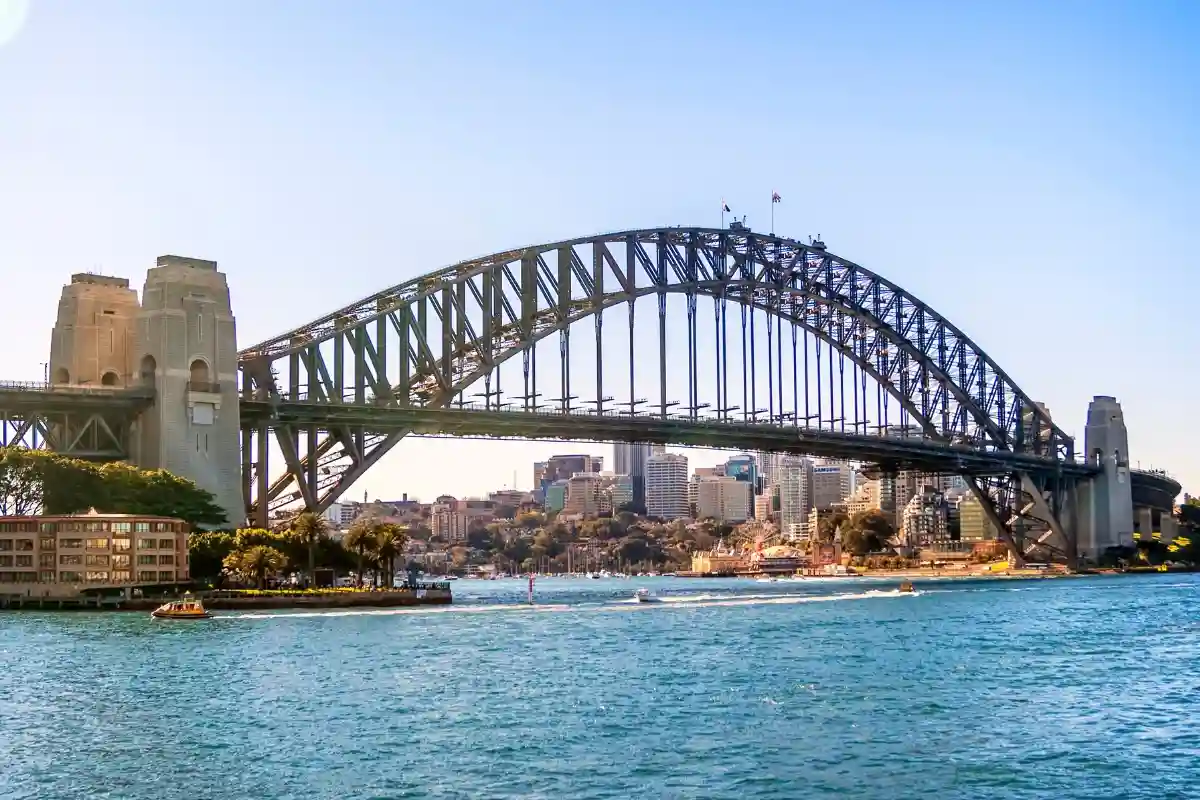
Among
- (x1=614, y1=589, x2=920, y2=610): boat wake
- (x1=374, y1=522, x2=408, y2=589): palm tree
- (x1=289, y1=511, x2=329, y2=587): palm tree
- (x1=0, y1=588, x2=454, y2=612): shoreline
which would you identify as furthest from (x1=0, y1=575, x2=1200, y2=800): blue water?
(x1=614, y1=589, x2=920, y2=610): boat wake

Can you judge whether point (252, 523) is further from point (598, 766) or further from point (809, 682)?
point (598, 766)

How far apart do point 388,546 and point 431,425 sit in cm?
845

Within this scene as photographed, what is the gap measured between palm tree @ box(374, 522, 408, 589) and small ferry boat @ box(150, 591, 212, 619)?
52.7 ft

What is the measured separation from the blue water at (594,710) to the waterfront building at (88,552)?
7477 millimetres

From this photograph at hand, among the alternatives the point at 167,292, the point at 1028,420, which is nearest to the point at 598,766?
the point at 167,292

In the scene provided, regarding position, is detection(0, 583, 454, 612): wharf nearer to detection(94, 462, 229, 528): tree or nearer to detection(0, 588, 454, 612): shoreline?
detection(0, 588, 454, 612): shoreline

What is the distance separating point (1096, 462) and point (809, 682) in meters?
109

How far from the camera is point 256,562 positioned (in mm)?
79000

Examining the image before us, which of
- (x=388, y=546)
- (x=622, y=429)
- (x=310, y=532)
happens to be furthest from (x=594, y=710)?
(x=622, y=429)

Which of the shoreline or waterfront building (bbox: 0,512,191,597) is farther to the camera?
the shoreline

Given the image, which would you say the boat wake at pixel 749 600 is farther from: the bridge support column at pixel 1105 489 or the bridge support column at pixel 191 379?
the bridge support column at pixel 1105 489

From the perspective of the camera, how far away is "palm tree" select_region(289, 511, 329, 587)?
84.4 metres

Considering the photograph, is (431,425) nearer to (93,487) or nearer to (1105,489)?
(93,487)

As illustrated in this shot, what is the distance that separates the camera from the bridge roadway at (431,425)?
82312 mm
